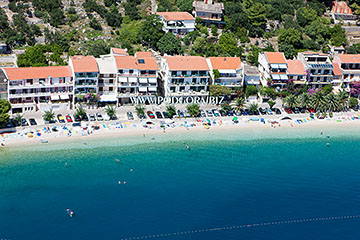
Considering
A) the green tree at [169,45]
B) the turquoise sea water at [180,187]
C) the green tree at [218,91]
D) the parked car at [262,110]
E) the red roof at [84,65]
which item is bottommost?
the turquoise sea water at [180,187]

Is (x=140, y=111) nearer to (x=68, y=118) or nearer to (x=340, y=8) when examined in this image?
(x=68, y=118)

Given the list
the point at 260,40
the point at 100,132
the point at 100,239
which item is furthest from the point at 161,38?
the point at 100,239

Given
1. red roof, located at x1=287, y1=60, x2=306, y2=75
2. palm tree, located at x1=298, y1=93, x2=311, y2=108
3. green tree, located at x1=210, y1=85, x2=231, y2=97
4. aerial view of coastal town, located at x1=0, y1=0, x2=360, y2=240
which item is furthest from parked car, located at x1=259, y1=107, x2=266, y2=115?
red roof, located at x1=287, y1=60, x2=306, y2=75

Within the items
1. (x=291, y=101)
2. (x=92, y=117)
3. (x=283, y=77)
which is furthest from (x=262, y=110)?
(x=92, y=117)

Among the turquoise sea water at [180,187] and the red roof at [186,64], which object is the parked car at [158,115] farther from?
the red roof at [186,64]

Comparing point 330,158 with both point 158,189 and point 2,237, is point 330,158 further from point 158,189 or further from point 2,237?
point 2,237

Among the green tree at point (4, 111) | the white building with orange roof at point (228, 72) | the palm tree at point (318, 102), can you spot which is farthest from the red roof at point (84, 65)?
the palm tree at point (318, 102)
